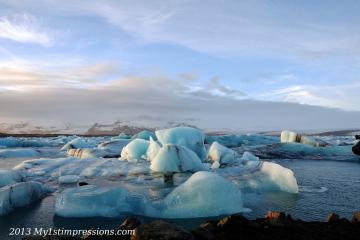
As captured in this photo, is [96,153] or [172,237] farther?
[96,153]

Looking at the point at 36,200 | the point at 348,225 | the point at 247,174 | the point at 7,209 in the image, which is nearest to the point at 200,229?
the point at 348,225

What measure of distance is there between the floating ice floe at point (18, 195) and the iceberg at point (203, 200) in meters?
3.37

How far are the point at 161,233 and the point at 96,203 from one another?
3.14 metres

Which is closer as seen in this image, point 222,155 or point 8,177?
point 8,177

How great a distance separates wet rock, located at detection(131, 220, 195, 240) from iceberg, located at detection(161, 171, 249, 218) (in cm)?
243

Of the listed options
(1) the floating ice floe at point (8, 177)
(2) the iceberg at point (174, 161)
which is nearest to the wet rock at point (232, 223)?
(1) the floating ice floe at point (8, 177)

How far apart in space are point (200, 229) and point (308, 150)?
→ 72.7 feet

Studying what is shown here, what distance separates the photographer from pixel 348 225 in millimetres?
5828

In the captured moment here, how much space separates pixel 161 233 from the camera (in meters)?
4.77

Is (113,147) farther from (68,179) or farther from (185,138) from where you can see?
(68,179)

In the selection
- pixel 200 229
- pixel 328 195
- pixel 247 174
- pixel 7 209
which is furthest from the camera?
pixel 247 174

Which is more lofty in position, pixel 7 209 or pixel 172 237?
pixel 172 237

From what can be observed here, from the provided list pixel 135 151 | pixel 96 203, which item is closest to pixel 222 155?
pixel 135 151

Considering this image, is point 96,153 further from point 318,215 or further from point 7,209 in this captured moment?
point 318,215
